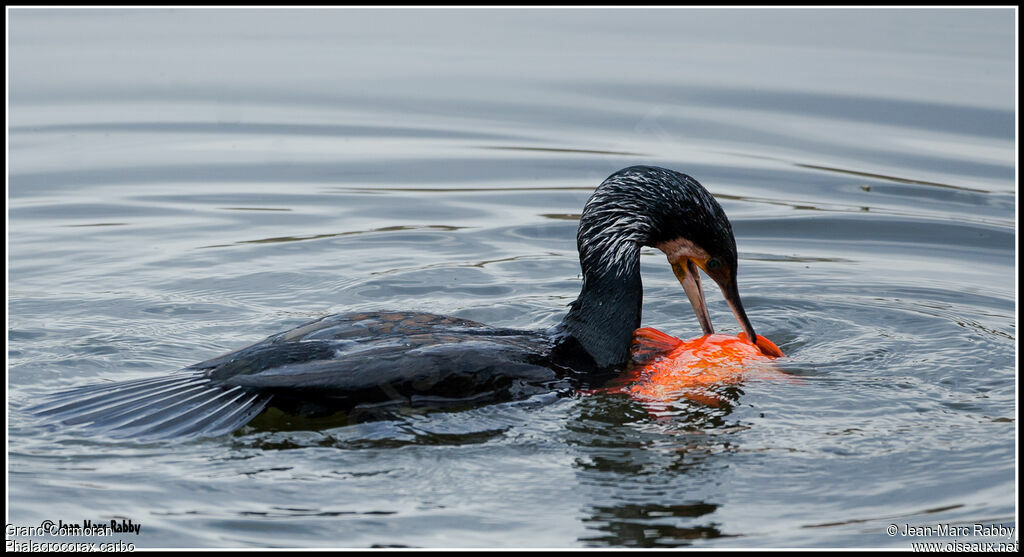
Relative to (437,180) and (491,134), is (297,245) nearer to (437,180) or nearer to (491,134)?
(437,180)

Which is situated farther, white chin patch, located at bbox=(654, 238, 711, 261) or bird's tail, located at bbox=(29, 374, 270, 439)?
white chin patch, located at bbox=(654, 238, 711, 261)

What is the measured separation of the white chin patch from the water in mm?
746

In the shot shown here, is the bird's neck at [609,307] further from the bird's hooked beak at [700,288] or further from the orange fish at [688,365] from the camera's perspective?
the bird's hooked beak at [700,288]

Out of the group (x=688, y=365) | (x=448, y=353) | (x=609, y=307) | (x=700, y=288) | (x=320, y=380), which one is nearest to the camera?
(x=320, y=380)

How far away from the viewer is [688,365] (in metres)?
6.56

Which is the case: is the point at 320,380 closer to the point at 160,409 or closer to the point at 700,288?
the point at 160,409

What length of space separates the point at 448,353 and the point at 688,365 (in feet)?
4.31

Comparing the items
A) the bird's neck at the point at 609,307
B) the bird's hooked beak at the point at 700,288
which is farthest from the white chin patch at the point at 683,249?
the bird's neck at the point at 609,307

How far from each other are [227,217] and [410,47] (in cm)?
522

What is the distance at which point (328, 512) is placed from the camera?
16.5 ft

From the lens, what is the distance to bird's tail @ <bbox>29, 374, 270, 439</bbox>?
5.68 meters

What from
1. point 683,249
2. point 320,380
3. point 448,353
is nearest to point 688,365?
point 683,249

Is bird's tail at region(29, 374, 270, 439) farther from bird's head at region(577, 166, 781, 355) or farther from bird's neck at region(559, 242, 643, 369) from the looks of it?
bird's head at region(577, 166, 781, 355)

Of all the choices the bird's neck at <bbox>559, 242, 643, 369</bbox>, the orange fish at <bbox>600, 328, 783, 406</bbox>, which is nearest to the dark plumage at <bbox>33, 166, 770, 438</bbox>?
the bird's neck at <bbox>559, 242, 643, 369</bbox>
